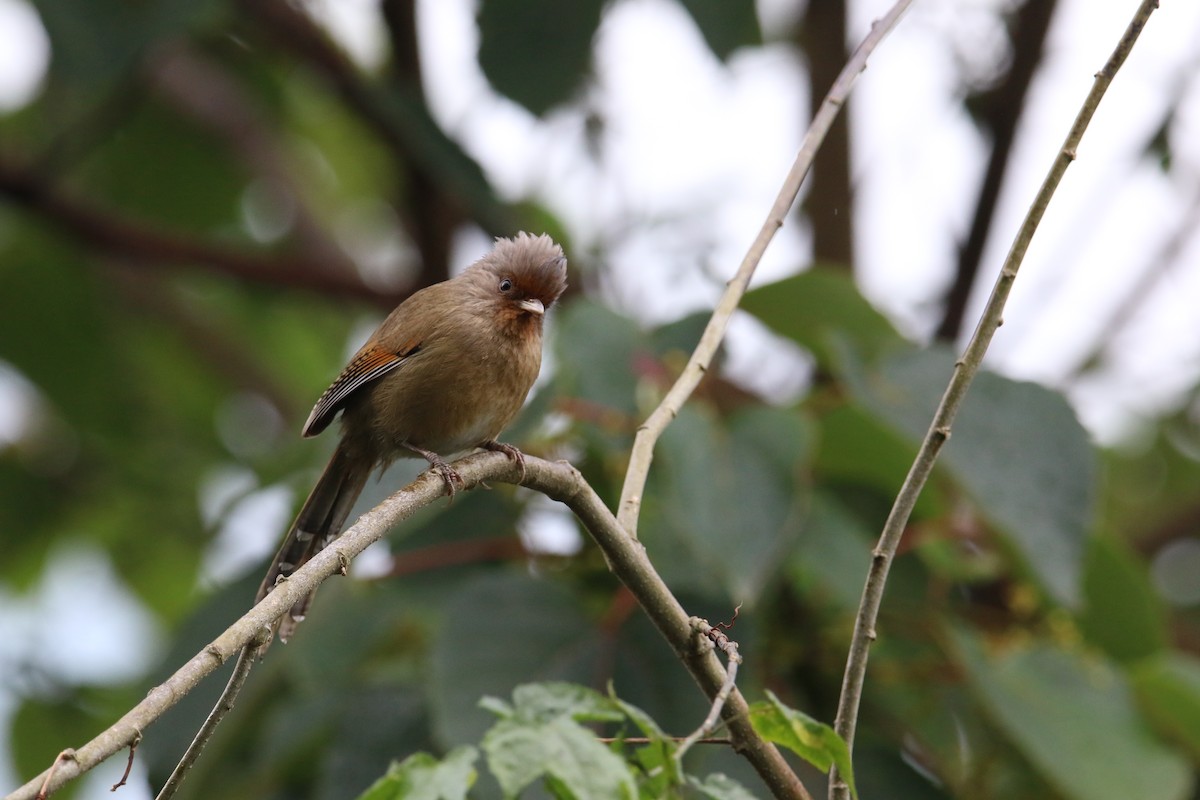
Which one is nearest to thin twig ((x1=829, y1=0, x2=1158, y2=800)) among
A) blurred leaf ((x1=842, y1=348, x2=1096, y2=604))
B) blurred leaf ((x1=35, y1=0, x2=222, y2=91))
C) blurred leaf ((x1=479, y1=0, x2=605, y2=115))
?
blurred leaf ((x1=842, y1=348, x2=1096, y2=604))

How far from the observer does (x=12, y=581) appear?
7.61 m

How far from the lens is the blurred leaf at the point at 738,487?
3.38 m

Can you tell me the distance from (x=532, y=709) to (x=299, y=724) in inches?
88.8

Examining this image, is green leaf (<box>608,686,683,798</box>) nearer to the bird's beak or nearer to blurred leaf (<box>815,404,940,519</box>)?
the bird's beak

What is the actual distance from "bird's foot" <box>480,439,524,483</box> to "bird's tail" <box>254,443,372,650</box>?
0.46 meters

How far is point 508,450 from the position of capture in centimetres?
301

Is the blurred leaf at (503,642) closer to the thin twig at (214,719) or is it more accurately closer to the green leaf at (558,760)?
the thin twig at (214,719)

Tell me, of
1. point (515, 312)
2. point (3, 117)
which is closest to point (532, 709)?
point (515, 312)

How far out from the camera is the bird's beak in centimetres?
378

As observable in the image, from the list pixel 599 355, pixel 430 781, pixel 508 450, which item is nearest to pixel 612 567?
pixel 430 781

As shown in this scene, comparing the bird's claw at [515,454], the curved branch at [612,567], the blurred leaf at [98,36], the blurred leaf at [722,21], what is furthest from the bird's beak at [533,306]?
the blurred leaf at [98,36]

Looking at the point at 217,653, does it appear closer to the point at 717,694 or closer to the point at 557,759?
the point at 557,759

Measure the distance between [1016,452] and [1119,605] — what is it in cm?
103

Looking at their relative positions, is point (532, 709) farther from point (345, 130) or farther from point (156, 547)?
point (345, 130)
